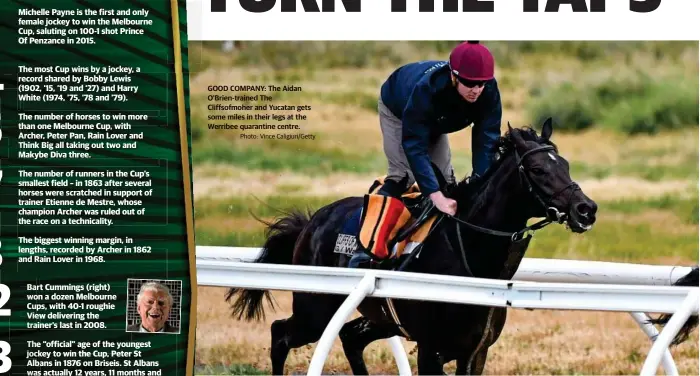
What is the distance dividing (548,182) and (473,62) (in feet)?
1.65

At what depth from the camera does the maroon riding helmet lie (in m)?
4.78

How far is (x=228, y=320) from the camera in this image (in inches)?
300

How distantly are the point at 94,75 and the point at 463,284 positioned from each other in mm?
1179

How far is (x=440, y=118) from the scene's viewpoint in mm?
5105

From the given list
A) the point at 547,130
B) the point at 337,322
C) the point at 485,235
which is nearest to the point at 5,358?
the point at 337,322

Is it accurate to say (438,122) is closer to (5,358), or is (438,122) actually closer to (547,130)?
(547,130)

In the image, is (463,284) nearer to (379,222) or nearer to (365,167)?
(379,222)

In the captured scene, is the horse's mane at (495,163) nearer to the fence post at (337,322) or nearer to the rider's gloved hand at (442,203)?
Answer: the rider's gloved hand at (442,203)

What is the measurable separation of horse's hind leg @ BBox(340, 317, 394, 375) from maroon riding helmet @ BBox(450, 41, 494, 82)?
4.63ft

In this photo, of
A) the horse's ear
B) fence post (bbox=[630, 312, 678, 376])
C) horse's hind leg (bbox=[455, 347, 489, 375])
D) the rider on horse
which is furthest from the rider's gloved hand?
fence post (bbox=[630, 312, 678, 376])

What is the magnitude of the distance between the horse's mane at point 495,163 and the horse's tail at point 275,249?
1100 mm

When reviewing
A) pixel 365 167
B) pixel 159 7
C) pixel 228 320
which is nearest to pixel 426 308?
pixel 159 7

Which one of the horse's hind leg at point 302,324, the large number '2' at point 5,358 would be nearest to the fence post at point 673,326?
the large number '2' at point 5,358

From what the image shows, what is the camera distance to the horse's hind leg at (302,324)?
18.7 ft
